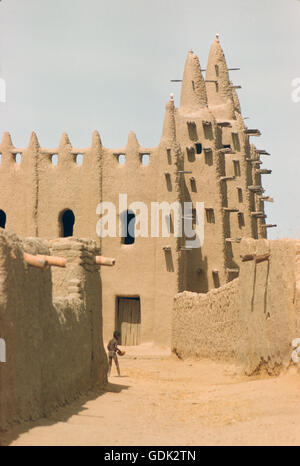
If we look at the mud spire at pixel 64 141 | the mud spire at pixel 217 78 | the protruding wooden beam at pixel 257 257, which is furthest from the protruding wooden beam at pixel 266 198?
the protruding wooden beam at pixel 257 257

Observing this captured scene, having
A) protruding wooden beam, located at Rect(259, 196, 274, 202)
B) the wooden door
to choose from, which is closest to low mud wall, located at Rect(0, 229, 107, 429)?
the wooden door

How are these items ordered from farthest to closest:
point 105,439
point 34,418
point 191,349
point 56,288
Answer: point 191,349
point 56,288
point 34,418
point 105,439

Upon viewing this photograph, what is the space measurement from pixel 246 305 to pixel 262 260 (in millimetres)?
1898

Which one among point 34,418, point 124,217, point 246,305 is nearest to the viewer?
point 34,418

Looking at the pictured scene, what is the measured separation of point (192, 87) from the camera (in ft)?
90.3

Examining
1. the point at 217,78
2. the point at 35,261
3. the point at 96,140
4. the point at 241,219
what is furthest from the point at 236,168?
the point at 35,261

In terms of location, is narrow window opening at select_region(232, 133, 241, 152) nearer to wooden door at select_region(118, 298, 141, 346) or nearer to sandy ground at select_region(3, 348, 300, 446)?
wooden door at select_region(118, 298, 141, 346)

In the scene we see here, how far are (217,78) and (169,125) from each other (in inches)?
209

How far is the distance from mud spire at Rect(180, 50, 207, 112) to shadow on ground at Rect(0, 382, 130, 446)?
50.3ft

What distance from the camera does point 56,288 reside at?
Result: 508 inches

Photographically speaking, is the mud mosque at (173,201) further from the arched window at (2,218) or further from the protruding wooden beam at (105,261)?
the protruding wooden beam at (105,261)

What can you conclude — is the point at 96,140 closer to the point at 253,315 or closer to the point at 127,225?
the point at 127,225

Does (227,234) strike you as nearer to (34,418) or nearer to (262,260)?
(262,260)

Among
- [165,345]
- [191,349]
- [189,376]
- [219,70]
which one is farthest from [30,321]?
[219,70]
